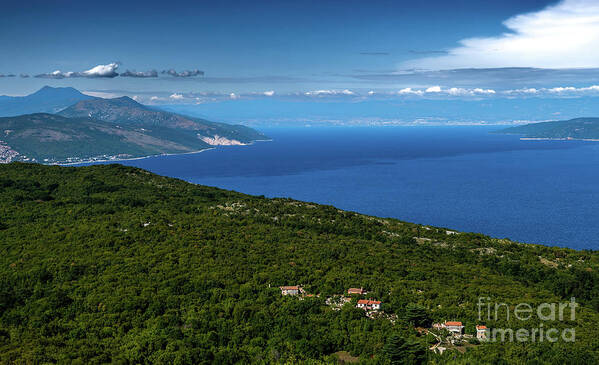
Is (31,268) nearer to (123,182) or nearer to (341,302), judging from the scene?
(341,302)

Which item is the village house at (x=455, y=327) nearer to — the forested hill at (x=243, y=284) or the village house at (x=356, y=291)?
the forested hill at (x=243, y=284)

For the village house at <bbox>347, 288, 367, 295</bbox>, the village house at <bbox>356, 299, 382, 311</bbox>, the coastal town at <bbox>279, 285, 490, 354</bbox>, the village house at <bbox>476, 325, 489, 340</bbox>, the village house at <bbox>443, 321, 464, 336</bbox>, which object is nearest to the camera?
the coastal town at <bbox>279, 285, 490, 354</bbox>

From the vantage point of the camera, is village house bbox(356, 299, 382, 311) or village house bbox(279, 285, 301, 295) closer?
village house bbox(356, 299, 382, 311)

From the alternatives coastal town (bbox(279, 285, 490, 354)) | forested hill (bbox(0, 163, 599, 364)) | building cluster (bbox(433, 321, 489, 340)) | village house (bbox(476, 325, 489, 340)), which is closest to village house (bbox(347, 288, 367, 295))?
coastal town (bbox(279, 285, 490, 354))

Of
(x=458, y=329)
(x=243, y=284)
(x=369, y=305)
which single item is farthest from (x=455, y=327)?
(x=243, y=284)

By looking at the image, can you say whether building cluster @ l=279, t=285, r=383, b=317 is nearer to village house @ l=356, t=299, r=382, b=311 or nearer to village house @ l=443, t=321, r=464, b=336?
village house @ l=356, t=299, r=382, b=311

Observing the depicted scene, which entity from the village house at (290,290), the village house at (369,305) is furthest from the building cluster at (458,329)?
the village house at (290,290)

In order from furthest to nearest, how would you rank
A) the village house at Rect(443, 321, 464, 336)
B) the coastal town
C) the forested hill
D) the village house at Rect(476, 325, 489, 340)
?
Result: the village house at Rect(443, 321, 464, 336), the village house at Rect(476, 325, 489, 340), the coastal town, the forested hill
